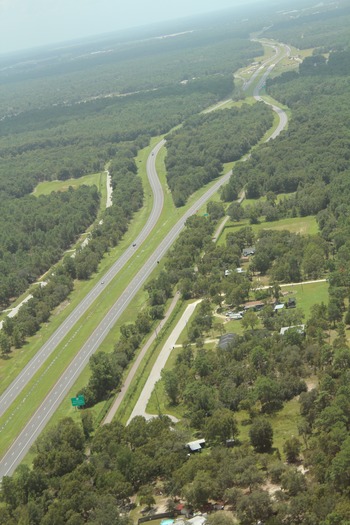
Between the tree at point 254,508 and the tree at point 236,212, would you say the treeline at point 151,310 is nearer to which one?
the tree at point 236,212

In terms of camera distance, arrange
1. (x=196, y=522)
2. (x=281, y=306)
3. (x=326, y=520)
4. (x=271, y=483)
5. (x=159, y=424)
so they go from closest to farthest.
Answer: (x=326, y=520) < (x=196, y=522) < (x=271, y=483) < (x=159, y=424) < (x=281, y=306)

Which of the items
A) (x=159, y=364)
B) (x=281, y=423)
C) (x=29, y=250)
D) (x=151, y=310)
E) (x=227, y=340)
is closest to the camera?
(x=281, y=423)

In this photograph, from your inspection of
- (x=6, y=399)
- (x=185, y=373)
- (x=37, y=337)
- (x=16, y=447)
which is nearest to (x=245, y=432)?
(x=185, y=373)

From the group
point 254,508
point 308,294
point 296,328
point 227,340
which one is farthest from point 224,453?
point 308,294

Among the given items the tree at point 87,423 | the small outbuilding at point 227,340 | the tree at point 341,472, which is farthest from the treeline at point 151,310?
the tree at point 341,472

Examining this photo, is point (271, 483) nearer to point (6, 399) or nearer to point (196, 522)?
point (196, 522)

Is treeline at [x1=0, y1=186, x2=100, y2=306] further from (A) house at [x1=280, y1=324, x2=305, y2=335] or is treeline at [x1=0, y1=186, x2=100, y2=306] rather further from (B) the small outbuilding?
(A) house at [x1=280, y1=324, x2=305, y2=335]

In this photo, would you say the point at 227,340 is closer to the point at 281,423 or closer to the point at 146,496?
the point at 281,423
